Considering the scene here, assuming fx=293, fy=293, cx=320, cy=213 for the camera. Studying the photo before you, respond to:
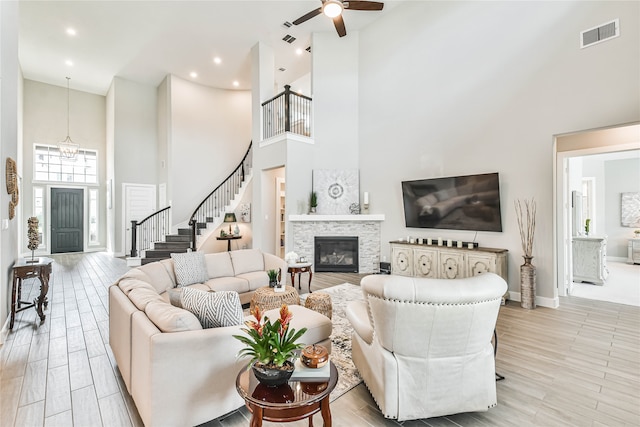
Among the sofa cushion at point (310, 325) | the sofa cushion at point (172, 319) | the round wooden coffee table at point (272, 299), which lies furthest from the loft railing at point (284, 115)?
the sofa cushion at point (172, 319)

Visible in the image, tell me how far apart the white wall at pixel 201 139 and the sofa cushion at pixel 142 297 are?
687cm

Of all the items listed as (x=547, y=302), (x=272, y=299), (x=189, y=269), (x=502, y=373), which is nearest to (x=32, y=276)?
(x=189, y=269)

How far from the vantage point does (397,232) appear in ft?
21.4

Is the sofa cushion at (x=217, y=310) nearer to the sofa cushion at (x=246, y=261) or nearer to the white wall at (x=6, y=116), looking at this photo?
the sofa cushion at (x=246, y=261)

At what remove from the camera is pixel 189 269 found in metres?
4.13

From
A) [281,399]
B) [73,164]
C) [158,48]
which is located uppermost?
[158,48]

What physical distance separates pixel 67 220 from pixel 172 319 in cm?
1108

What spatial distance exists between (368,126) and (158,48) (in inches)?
230

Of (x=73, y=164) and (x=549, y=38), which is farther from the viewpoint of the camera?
(x=73, y=164)

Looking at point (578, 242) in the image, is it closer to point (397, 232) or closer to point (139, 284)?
point (397, 232)

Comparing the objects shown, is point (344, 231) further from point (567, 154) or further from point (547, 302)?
point (567, 154)

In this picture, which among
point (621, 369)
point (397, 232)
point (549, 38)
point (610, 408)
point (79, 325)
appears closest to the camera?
point (610, 408)

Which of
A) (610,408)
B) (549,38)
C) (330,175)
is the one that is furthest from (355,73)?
(610,408)

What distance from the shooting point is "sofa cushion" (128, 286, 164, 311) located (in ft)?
7.58
